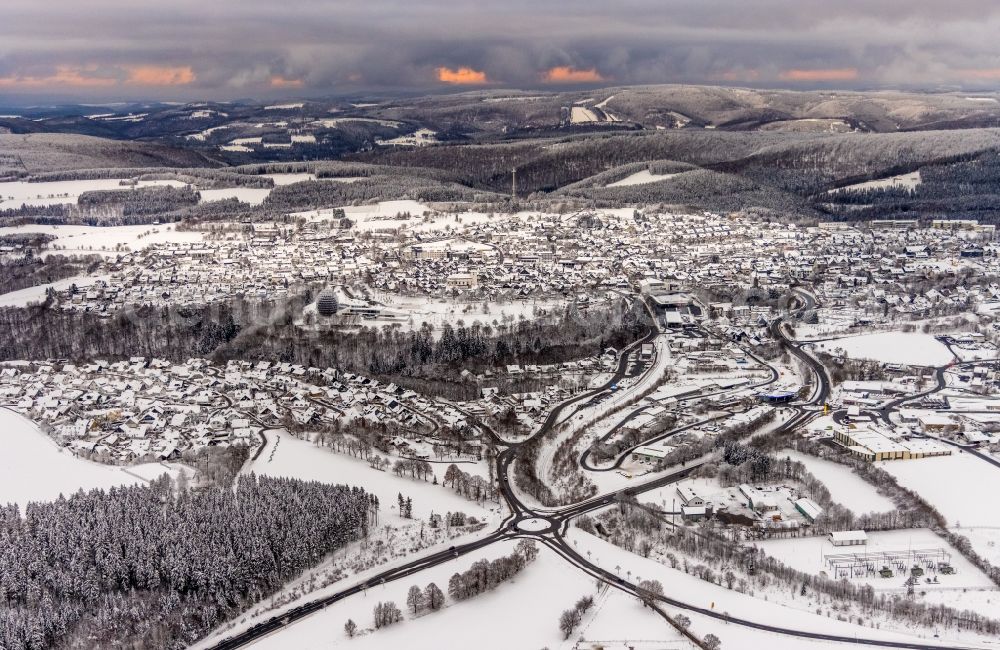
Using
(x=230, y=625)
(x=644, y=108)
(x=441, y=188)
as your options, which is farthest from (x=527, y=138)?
(x=230, y=625)

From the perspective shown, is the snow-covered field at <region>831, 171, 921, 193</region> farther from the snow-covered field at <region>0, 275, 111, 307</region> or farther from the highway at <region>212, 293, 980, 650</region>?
the snow-covered field at <region>0, 275, 111, 307</region>

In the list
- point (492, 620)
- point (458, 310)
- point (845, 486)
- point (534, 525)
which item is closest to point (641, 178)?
point (458, 310)

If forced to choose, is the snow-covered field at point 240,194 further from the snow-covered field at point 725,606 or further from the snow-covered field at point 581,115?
the snow-covered field at point 581,115

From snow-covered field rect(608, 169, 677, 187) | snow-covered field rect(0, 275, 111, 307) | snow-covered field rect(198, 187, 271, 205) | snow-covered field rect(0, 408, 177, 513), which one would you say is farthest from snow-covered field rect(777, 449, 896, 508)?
snow-covered field rect(198, 187, 271, 205)

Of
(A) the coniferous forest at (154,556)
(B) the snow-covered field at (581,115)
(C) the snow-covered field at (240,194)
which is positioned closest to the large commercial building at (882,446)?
(A) the coniferous forest at (154,556)

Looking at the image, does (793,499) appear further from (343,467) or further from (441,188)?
(441,188)

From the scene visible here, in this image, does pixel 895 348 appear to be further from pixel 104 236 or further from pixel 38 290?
pixel 104 236
